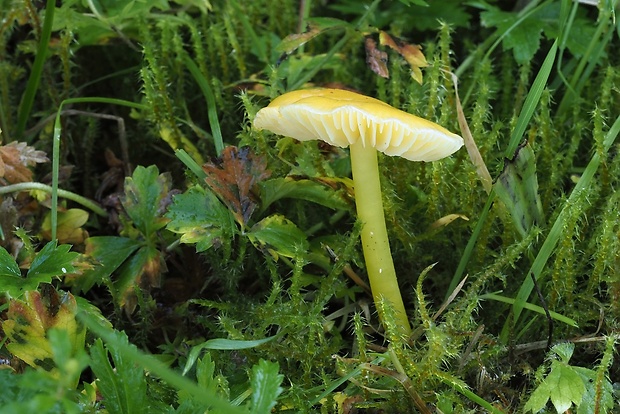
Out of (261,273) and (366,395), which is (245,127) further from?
(366,395)

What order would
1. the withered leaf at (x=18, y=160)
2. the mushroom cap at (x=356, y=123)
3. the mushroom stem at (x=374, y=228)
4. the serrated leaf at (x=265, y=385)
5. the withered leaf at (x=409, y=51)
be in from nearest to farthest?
the serrated leaf at (x=265, y=385) → the mushroom cap at (x=356, y=123) → the mushroom stem at (x=374, y=228) → the withered leaf at (x=18, y=160) → the withered leaf at (x=409, y=51)

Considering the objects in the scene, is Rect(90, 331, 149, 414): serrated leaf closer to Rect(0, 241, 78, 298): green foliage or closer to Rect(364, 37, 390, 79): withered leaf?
Rect(0, 241, 78, 298): green foliage

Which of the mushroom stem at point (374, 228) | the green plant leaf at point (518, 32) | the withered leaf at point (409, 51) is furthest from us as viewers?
the green plant leaf at point (518, 32)

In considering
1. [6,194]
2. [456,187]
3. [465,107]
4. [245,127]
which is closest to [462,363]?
[456,187]

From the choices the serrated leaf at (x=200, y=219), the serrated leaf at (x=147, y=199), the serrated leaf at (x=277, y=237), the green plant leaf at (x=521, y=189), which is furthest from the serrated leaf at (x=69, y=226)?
the green plant leaf at (x=521, y=189)

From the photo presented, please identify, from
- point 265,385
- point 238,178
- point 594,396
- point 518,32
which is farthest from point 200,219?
point 518,32

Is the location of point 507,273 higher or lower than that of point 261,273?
higher

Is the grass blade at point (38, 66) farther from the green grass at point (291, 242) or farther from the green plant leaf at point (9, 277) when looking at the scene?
the green plant leaf at point (9, 277)
